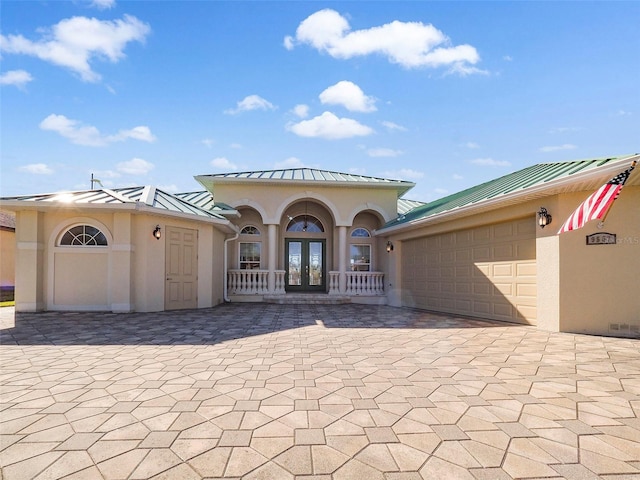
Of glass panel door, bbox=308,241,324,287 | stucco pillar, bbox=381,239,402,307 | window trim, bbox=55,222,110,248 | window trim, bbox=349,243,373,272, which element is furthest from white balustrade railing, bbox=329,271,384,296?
window trim, bbox=55,222,110,248

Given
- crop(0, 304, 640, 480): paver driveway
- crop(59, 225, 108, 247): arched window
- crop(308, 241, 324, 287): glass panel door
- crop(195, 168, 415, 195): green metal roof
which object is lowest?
crop(0, 304, 640, 480): paver driveway

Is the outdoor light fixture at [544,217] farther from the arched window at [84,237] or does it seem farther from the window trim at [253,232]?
the arched window at [84,237]

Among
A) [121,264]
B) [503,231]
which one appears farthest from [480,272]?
[121,264]

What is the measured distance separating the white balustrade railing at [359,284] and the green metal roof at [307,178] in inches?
142

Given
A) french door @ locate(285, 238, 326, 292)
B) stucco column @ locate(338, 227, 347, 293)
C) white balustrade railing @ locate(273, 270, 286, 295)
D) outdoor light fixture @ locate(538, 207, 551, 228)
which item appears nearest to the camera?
outdoor light fixture @ locate(538, 207, 551, 228)

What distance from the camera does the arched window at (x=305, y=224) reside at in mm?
14422

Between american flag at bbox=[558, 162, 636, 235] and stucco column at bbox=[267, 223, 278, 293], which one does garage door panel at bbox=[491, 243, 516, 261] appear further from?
stucco column at bbox=[267, 223, 278, 293]

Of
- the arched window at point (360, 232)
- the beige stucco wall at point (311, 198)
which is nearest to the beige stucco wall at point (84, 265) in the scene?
the beige stucco wall at point (311, 198)

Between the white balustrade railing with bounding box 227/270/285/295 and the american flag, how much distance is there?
9.45 m

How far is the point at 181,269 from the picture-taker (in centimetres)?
1016

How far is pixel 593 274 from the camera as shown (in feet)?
21.8

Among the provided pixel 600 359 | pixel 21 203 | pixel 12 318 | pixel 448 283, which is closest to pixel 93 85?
pixel 21 203

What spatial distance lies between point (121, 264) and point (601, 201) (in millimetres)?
10802

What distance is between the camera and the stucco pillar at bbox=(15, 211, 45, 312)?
8688 mm
